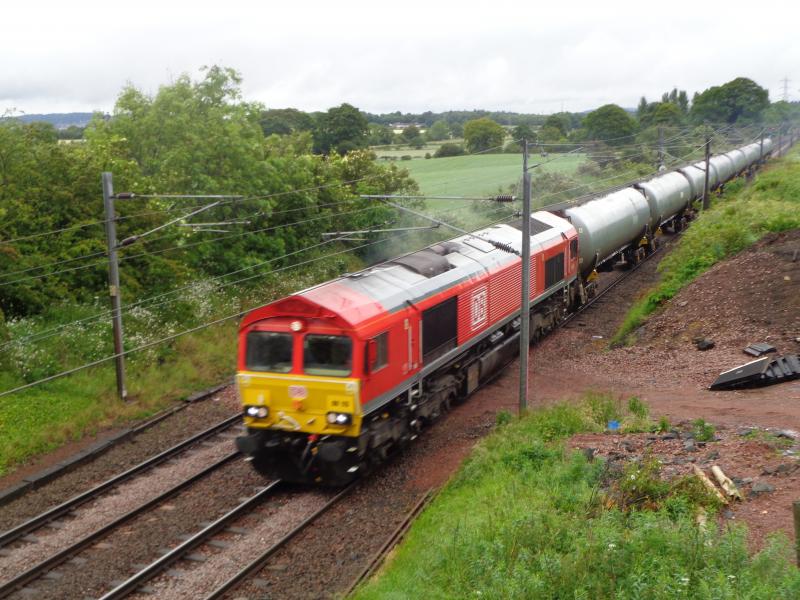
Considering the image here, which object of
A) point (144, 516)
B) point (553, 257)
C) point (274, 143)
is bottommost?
point (144, 516)

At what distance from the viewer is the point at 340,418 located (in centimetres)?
1286

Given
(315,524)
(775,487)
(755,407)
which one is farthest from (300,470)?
(755,407)

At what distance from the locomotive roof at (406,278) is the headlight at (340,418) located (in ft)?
5.23

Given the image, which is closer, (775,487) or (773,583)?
(773,583)

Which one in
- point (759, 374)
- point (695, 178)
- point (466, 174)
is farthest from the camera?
point (466, 174)

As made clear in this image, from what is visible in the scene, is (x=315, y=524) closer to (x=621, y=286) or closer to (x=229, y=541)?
(x=229, y=541)

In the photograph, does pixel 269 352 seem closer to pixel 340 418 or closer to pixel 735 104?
pixel 340 418

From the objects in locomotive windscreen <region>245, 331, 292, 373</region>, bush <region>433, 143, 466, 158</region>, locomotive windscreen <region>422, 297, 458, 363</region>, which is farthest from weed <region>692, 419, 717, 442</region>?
bush <region>433, 143, 466, 158</region>

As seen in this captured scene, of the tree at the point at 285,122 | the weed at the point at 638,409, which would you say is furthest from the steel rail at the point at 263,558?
the tree at the point at 285,122

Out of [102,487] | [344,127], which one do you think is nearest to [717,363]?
[102,487]

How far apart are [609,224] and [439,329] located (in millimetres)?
15446

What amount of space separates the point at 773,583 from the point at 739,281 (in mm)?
18464

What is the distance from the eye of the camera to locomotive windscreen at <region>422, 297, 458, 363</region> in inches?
605

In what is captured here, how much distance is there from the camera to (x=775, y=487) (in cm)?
1060
